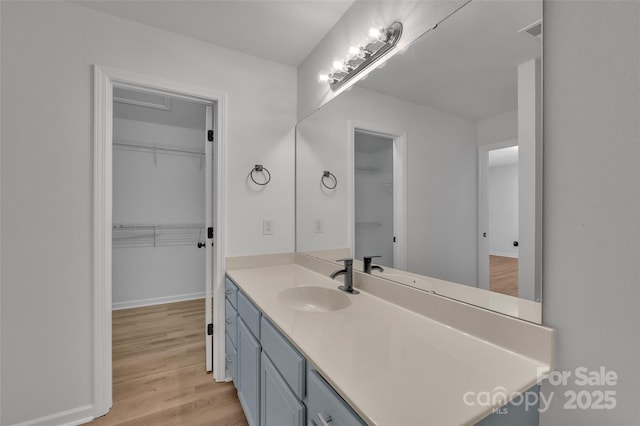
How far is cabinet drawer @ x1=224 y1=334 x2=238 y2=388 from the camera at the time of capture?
5.43 feet

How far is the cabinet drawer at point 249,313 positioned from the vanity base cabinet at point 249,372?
37mm

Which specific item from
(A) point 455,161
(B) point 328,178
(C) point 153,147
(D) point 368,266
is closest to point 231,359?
(D) point 368,266

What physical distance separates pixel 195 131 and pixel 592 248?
13.3 ft

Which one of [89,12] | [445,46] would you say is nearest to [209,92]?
[89,12]

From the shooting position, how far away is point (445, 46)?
1.09 meters

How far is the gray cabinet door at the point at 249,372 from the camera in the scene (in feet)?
4.16

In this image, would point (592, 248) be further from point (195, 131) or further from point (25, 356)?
point (195, 131)

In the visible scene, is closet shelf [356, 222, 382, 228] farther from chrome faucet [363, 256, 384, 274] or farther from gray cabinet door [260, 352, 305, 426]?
gray cabinet door [260, 352, 305, 426]

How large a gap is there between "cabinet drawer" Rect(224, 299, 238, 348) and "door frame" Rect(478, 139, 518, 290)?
135 cm

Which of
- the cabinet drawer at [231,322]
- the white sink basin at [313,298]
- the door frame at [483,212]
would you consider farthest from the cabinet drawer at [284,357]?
the door frame at [483,212]

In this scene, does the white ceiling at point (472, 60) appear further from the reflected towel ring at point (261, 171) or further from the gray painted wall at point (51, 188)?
the gray painted wall at point (51, 188)

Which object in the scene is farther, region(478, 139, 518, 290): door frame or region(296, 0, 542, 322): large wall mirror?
region(478, 139, 518, 290): door frame

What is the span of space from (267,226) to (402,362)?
151 centimetres

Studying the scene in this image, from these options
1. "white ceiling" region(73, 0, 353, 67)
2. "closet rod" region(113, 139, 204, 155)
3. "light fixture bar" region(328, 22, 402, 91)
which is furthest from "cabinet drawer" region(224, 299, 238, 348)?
"closet rod" region(113, 139, 204, 155)
